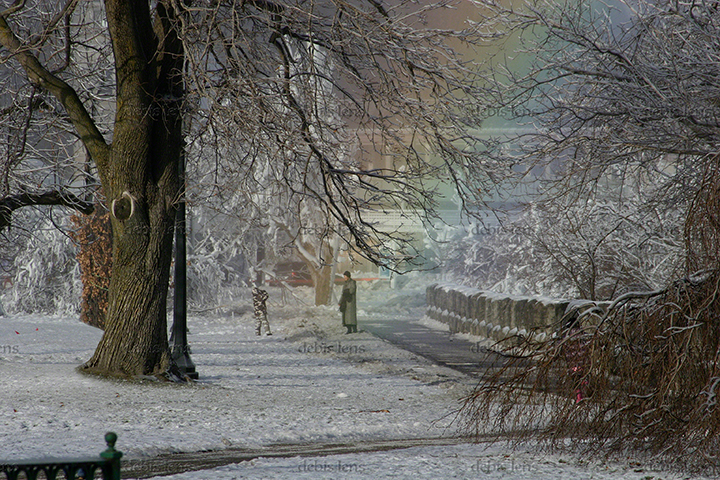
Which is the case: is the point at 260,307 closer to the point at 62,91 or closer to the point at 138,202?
the point at 138,202

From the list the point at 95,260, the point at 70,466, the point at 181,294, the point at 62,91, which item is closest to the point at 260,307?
the point at 95,260

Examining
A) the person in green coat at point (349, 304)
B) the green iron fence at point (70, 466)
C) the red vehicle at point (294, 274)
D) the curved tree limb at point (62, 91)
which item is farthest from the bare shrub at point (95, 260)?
the green iron fence at point (70, 466)

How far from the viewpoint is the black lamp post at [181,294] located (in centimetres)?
1113

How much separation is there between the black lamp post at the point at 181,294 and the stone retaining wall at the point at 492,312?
19.1 ft

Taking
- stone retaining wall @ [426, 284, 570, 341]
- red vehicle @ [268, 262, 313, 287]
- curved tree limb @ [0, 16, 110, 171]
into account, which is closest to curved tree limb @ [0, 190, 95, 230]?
curved tree limb @ [0, 16, 110, 171]

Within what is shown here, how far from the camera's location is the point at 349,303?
806 inches

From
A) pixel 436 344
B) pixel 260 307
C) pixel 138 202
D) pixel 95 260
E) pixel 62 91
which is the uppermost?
pixel 62 91

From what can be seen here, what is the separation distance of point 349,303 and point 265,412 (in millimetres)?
11504

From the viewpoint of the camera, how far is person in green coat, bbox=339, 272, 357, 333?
20297 millimetres

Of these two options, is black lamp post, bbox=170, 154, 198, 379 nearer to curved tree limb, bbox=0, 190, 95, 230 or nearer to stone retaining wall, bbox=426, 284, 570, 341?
curved tree limb, bbox=0, 190, 95, 230

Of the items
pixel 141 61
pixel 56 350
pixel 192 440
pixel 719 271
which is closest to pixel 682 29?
pixel 719 271

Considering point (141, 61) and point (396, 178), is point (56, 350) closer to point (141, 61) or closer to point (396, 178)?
Result: point (141, 61)

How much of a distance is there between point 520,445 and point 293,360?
8653mm

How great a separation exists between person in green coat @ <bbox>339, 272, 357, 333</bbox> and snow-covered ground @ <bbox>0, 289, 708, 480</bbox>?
161 inches
